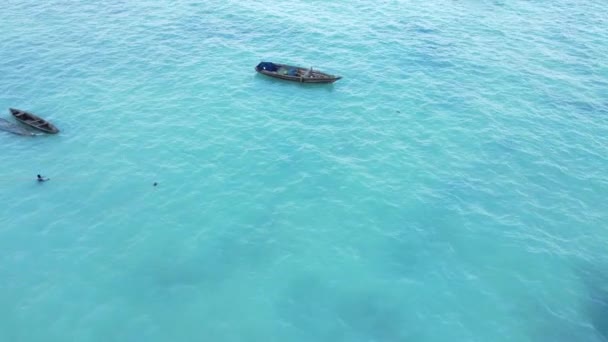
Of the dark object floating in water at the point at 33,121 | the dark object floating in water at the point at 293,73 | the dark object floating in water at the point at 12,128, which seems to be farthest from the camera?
the dark object floating in water at the point at 293,73

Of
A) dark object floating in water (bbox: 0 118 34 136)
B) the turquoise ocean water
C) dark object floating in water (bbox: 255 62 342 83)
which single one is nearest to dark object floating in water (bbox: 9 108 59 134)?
dark object floating in water (bbox: 0 118 34 136)

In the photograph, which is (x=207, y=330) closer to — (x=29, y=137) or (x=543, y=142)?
(x=29, y=137)

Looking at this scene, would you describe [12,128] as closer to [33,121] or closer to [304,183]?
[33,121]

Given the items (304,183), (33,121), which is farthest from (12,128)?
(304,183)

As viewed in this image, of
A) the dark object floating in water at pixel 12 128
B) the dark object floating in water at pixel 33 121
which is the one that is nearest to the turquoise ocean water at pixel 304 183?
the dark object floating in water at pixel 12 128

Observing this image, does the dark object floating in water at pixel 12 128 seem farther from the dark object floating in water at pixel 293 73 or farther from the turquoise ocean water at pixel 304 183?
the dark object floating in water at pixel 293 73

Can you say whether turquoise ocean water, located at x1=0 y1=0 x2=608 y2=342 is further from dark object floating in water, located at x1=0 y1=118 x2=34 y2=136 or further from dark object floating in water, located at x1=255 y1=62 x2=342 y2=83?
dark object floating in water, located at x1=255 y1=62 x2=342 y2=83

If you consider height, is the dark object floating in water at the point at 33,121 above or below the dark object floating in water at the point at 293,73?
below
